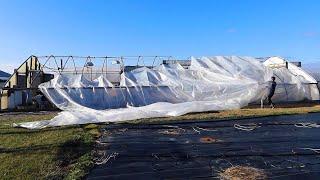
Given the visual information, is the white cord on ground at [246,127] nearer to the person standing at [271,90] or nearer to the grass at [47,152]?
the grass at [47,152]

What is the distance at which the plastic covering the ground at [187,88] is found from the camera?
786 inches

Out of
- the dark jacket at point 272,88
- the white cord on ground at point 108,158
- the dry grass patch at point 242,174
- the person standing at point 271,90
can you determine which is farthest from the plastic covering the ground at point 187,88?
the dry grass patch at point 242,174

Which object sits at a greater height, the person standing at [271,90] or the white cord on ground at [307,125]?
the person standing at [271,90]

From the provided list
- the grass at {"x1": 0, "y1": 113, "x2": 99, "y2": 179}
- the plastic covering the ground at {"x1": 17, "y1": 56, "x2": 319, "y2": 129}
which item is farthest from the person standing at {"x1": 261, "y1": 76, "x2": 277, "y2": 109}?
the grass at {"x1": 0, "y1": 113, "x2": 99, "y2": 179}

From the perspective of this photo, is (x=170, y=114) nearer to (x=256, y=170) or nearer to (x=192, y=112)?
(x=192, y=112)

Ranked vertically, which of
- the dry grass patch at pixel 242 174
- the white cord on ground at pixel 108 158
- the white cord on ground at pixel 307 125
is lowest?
the dry grass patch at pixel 242 174

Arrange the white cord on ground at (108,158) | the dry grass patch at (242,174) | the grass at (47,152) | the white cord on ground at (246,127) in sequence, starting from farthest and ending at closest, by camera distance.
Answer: the white cord on ground at (246,127)
the white cord on ground at (108,158)
the grass at (47,152)
the dry grass patch at (242,174)

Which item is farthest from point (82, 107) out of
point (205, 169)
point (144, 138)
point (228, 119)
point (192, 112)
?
point (205, 169)

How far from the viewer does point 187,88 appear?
68.4 ft

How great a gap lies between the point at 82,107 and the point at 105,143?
9.86 metres

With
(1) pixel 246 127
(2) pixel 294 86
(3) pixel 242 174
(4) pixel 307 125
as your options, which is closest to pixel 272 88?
(2) pixel 294 86

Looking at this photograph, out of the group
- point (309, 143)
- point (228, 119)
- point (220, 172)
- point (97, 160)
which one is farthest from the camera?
point (228, 119)

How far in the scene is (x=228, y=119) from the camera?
14211 millimetres

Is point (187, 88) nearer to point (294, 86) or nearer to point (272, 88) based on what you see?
point (272, 88)
